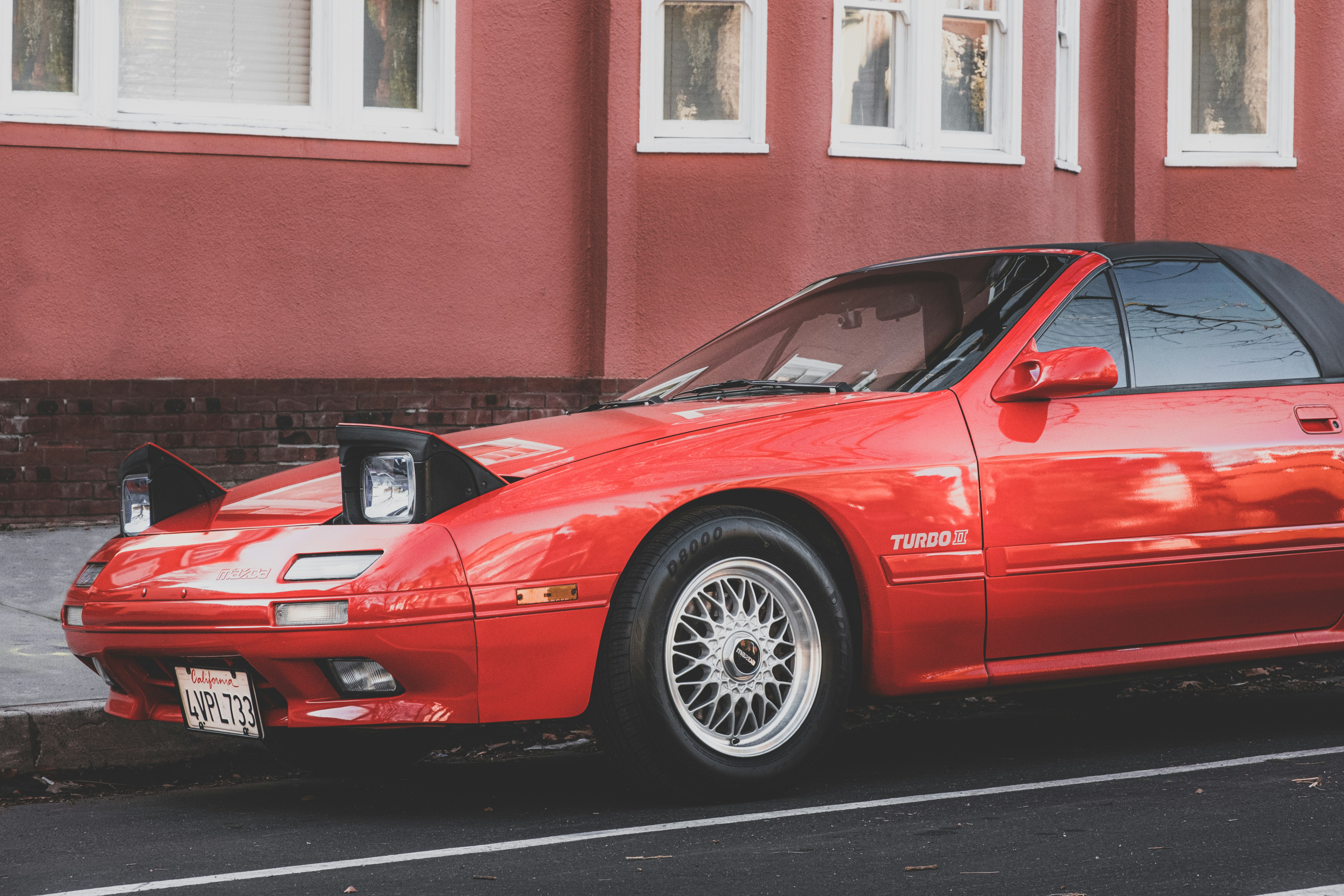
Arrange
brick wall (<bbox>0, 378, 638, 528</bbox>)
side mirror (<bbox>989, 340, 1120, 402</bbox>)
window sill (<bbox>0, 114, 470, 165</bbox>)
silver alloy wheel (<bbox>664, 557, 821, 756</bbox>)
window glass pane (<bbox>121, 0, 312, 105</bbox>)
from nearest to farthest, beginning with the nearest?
silver alloy wheel (<bbox>664, 557, 821, 756</bbox>)
side mirror (<bbox>989, 340, 1120, 402</bbox>)
brick wall (<bbox>0, 378, 638, 528</bbox>)
window sill (<bbox>0, 114, 470, 165</bbox>)
window glass pane (<bbox>121, 0, 312, 105</bbox>)

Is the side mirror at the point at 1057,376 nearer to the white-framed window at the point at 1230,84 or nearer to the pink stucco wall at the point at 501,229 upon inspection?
the pink stucco wall at the point at 501,229

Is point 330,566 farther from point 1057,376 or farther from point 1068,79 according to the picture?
point 1068,79

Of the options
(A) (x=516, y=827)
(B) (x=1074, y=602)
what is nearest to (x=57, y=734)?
(A) (x=516, y=827)

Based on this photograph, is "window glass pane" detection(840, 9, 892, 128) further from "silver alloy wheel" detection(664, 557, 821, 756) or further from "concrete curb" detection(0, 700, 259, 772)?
"silver alloy wheel" detection(664, 557, 821, 756)

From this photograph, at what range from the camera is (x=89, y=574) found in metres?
4.46

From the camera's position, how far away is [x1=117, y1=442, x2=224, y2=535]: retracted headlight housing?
4.67 m

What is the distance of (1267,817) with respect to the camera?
13.3 ft

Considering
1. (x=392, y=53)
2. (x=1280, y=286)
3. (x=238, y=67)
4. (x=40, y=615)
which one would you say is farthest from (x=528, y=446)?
(x=392, y=53)

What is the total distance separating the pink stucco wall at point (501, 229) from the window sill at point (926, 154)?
63mm

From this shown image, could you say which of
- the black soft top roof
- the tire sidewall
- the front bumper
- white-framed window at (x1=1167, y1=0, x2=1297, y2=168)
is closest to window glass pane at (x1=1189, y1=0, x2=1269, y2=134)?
white-framed window at (x1=1167, y1=0, x2=1297, y2=168)

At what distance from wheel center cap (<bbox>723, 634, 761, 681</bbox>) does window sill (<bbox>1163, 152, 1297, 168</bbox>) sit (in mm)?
10147

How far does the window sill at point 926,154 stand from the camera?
11.0 metres

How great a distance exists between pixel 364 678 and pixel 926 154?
8218mm

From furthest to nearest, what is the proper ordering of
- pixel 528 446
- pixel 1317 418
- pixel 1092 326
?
pixel 1317 418, pixel 1092 326, pixel 528 446
